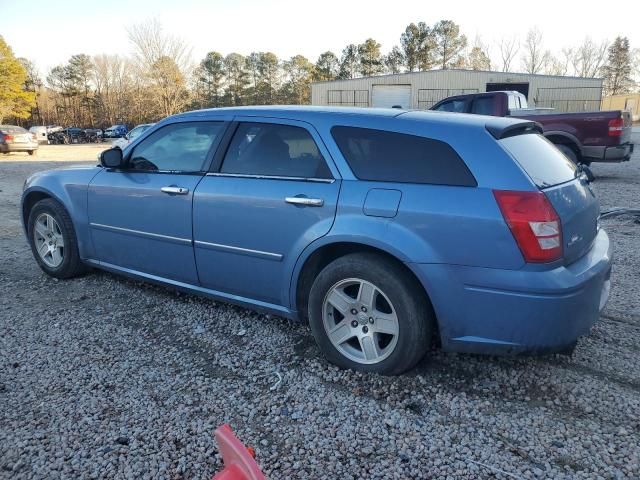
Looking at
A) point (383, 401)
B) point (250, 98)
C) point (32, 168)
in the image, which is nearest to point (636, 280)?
point (383, 401)

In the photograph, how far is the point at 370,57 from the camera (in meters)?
62.8

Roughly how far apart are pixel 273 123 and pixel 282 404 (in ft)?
6.03

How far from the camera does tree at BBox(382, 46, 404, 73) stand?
6184 cm

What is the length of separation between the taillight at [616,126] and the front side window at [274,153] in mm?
8979

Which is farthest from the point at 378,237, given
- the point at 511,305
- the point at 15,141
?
the point at 15,141

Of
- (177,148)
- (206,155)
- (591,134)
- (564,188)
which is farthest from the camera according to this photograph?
(591,134)

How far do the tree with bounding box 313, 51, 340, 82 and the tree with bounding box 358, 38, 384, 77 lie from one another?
348 cm

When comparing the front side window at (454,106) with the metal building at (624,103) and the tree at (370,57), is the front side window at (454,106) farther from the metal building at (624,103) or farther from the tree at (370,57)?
the tree at (370,57)

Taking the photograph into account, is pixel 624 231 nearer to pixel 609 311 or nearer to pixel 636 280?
pixel 636 280

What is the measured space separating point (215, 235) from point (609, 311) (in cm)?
310

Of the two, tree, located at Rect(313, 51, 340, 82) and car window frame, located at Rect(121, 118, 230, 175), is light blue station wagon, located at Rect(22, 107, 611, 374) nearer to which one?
car window frame, located at Rect(121, 118, 230, 175)

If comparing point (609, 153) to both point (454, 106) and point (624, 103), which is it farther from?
point (624, 103)

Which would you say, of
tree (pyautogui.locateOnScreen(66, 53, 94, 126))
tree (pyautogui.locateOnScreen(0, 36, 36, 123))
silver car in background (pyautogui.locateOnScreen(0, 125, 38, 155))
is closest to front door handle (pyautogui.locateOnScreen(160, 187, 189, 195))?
silver car in background (pyautogui.locateOnScreen(0, 125, 38, 155))

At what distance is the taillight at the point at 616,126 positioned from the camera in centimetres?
986
